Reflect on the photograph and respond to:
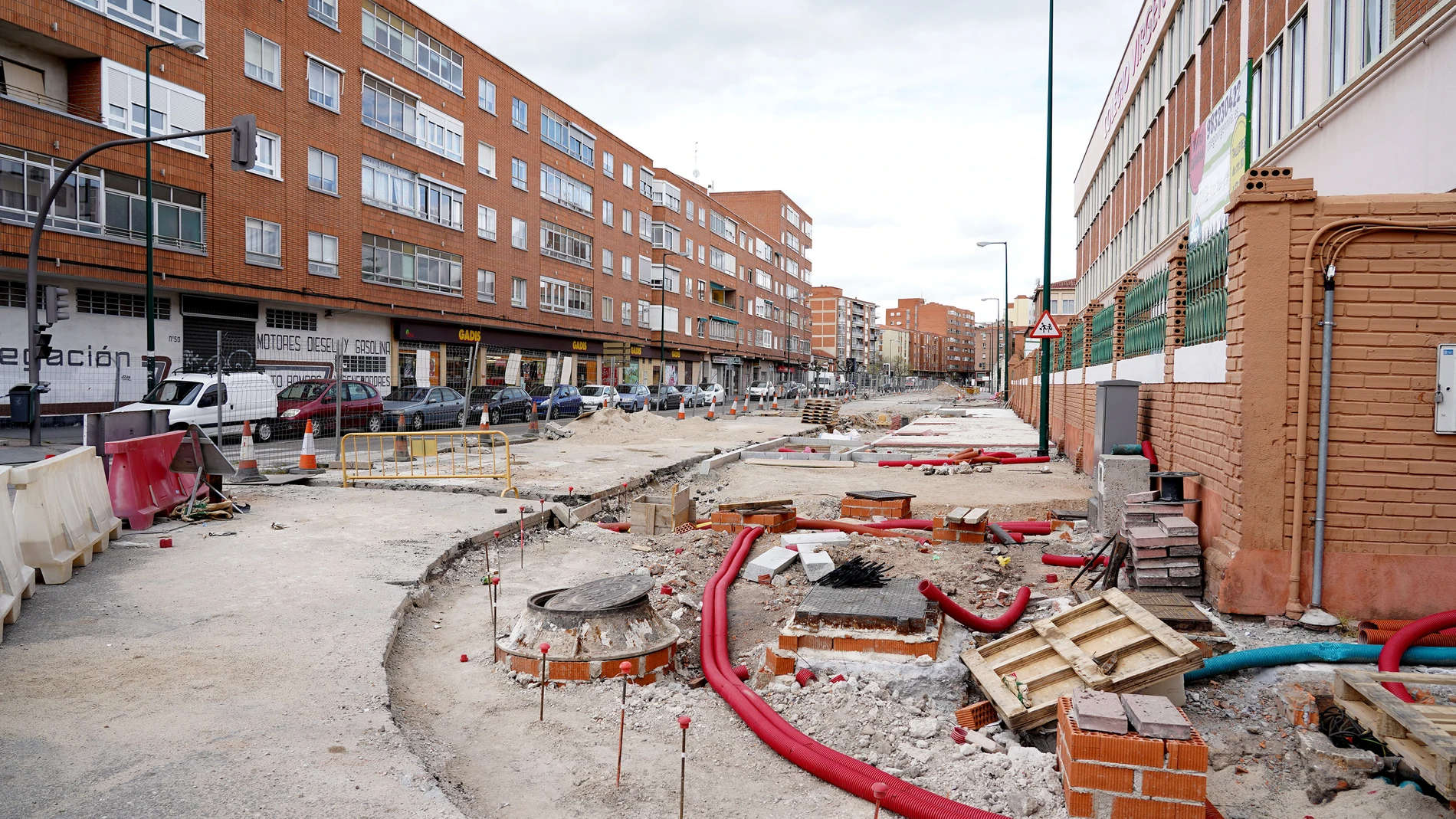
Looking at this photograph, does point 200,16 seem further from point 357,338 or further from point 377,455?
point 377,455

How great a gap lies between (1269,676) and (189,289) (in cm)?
2860

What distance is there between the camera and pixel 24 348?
22609 millimetres

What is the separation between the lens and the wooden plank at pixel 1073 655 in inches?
174

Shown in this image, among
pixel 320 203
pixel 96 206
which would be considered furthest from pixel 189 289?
pixel 320 203

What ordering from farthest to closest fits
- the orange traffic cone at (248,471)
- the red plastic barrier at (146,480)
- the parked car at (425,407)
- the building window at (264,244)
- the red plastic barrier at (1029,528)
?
the building window at (264,244) → the parked car at (425,407) → the orange traffic cone at (248,471) → the red plastic barrier at (1029,528) → the red plastic barrier at (146,480)

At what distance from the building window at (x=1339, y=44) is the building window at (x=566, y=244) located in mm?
37458

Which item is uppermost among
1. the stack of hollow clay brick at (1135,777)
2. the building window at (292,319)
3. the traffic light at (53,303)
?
the building window at (292,319)

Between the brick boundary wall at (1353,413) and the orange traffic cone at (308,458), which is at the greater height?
the brick boundary wall at (1353,413)

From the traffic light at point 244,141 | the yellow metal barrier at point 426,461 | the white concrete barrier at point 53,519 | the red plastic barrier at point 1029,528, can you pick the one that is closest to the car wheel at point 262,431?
the yellow metal barrier at point 426,461

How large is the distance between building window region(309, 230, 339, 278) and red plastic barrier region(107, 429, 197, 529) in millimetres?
22027

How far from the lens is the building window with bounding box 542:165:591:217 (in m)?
45.2

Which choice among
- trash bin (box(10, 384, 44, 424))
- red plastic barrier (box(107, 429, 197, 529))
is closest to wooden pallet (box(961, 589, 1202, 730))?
red plastic barrier (box(107, 429, 197, 529))

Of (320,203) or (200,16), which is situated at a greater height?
(200,16)

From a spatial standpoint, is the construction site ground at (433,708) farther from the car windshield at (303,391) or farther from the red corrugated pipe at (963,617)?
the car windshield at (303,391)
